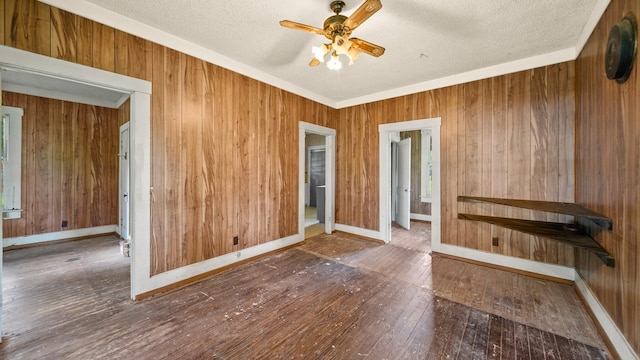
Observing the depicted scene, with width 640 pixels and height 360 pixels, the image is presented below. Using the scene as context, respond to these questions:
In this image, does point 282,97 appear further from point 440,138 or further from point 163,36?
point 440,138

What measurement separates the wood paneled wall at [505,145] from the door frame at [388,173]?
83 mm

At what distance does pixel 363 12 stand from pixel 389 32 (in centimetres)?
91

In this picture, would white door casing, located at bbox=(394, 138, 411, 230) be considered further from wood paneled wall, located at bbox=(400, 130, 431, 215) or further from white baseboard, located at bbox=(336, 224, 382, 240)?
white baseboard, located at bbox=(336, 224, 382, 240)

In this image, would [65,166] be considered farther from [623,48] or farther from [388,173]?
[623,48]

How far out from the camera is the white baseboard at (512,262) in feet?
9.02

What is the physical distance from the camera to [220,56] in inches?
115

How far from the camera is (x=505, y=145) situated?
3115mm

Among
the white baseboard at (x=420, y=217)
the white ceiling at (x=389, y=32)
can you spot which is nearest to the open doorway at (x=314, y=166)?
the white baseboard at (x=420, y=217)

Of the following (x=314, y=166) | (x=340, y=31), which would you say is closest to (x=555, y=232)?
(x=340, y=31)

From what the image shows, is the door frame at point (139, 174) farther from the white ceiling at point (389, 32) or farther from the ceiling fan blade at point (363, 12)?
the ceiling fan blade at point (363, 12)

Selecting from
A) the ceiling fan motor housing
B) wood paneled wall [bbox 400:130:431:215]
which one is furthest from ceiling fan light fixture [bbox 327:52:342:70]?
wood paneled wall [bbox 400:130:431:215]

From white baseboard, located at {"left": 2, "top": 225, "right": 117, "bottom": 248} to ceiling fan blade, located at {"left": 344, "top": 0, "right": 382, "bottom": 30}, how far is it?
5656 millimetres

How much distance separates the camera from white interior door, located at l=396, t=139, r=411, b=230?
16.6 feet

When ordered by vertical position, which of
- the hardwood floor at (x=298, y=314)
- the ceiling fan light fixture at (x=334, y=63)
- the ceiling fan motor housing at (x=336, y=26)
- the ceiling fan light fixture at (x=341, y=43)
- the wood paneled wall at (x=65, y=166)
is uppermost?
the ceiling fan motor housing at (x=336, y=26)
